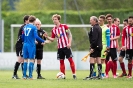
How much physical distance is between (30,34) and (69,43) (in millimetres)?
1493

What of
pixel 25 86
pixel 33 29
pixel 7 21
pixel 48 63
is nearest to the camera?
pixel 25 86

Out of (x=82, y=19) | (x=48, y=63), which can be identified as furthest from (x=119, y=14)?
Result: (x=48, y=63)

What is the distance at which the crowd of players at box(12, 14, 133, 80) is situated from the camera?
687 inches

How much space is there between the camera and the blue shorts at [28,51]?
1742 cm

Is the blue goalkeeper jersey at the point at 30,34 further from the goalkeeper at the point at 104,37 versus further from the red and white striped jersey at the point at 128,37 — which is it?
the red and white striped jersey at the point at 128,37

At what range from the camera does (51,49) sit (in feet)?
110

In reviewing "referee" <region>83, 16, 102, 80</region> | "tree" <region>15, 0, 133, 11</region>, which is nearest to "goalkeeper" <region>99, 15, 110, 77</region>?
"referee" <region>83, 16, 102, 80</region>

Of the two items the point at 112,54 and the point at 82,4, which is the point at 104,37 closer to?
the point at 112,54

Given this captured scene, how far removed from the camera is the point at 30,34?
17484 mm

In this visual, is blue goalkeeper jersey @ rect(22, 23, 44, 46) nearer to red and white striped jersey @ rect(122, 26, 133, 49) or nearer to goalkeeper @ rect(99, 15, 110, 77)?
goalkeeper @ rect(99, 15, 110, 77)

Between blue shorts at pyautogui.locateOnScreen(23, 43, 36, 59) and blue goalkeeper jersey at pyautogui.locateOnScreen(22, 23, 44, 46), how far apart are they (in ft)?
0.40

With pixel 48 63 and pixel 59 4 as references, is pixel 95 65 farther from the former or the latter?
pixel 59 4

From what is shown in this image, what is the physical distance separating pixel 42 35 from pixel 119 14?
1637cm

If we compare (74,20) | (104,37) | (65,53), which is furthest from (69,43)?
(74,20)
